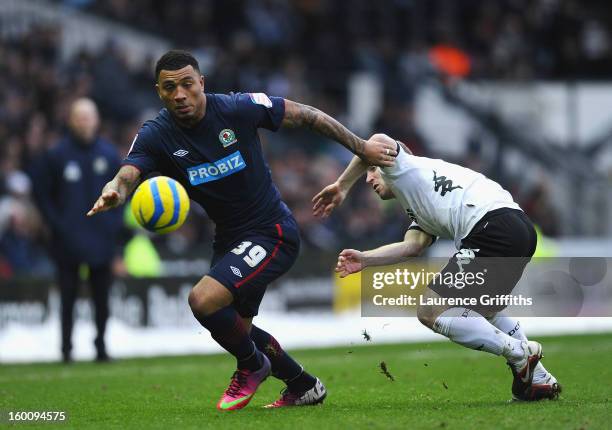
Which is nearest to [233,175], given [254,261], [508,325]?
[254,261]

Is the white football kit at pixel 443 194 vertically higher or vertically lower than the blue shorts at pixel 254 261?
higher

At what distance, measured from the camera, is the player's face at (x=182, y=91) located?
7996 millimetres

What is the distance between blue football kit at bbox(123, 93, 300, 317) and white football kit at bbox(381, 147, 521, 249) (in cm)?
87

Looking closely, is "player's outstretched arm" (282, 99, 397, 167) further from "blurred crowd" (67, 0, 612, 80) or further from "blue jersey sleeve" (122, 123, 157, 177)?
"blurred crowd" (67, 0, 612, 80)

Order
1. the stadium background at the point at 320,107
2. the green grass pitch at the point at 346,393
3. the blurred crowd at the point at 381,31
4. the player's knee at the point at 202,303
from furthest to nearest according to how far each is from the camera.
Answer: the blurred crowd at the point at 381,31 → the stadium background at the point at 320,107 → the player's knee at the point at 202,303 → the green grass pitch at the point at 346,393

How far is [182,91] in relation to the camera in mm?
8000

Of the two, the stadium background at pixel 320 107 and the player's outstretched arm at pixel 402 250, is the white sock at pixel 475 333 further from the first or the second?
the stadium background at pixel 320 107

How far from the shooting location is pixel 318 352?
15.0 meters

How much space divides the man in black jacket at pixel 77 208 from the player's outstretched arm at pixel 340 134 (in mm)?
5523

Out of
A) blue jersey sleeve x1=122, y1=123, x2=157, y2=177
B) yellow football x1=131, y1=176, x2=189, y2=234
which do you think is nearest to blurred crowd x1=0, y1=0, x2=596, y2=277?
blue jersey sleeve x1=122, y1=123, x2=157, y2=177

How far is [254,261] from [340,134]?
1064mm

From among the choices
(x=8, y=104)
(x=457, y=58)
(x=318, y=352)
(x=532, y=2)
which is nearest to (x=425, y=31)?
(x=457, y=58)

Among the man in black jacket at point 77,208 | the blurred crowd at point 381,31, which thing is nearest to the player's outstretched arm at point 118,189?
the man in black jacket at point 77,208

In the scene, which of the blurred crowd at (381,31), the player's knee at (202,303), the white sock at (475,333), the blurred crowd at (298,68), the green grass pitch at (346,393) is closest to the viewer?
the green grass pitch at (346,393)
